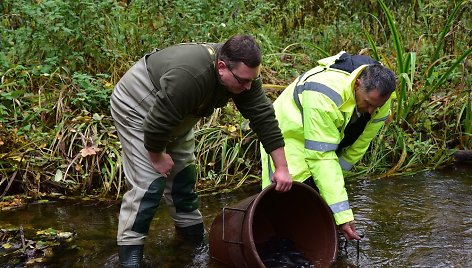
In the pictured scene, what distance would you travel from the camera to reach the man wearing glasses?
2.73m

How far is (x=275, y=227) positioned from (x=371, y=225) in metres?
0.67

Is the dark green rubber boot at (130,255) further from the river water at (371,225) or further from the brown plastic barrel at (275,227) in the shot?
the brown plastic barrel at (275,227)

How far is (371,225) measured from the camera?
3.93 m

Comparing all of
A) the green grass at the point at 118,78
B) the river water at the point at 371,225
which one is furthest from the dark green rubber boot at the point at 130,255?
the green grass at the point at 118,78

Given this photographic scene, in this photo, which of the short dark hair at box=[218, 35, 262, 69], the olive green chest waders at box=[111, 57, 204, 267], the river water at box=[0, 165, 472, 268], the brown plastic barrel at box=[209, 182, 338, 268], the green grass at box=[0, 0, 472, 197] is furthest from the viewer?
the green grass at box=[0, 0, 472, 197]

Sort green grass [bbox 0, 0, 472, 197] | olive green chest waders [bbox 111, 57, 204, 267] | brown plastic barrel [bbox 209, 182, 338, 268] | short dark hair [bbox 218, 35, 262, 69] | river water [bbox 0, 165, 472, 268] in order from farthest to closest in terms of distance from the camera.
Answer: green grass [bbox 0, 0, 472, 197]
river water [bbox 0, 165, 472, 268]
olive green chest waders [bbox 111, 57, 204, 267]
brown plastic barrel [bbox 209, 182, 338, 268]
short dark hair [bbox 218, 35, 262, 69]

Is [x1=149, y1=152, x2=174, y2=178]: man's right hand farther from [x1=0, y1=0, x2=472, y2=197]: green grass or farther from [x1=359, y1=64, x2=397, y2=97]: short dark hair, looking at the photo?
[x1=0, y1=0, x2=472, y2=197]: green grass

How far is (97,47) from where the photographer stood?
547 centimetres

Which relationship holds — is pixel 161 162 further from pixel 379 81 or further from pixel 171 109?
pixel 379 81

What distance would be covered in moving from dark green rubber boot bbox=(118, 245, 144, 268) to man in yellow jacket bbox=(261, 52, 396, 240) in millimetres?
867

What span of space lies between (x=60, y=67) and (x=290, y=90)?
107 inches

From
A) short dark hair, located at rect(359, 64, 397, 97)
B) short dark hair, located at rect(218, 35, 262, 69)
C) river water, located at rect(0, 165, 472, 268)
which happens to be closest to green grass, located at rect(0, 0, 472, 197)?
river water, located at rect(0, 165, 472, 268)

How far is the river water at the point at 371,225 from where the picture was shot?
342cm

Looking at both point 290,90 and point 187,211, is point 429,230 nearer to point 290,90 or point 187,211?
point 290,90
